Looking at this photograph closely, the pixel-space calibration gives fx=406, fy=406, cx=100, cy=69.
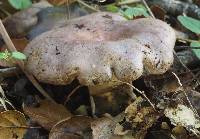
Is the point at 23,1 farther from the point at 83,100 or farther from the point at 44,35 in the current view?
the point at 83,100

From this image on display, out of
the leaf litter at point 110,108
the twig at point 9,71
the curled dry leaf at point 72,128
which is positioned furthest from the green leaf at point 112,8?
the curled dry leaf at point 72,128

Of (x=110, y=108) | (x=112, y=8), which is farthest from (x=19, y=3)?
(x=110, y=108)

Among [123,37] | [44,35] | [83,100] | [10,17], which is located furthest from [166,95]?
[10,17]

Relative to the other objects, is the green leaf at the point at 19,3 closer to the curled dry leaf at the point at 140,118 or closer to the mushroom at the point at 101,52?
the mushroom at the point at 101,52

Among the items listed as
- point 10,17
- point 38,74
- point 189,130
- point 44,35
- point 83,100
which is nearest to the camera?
point 189,130

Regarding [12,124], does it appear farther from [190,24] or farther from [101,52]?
[190,24]
